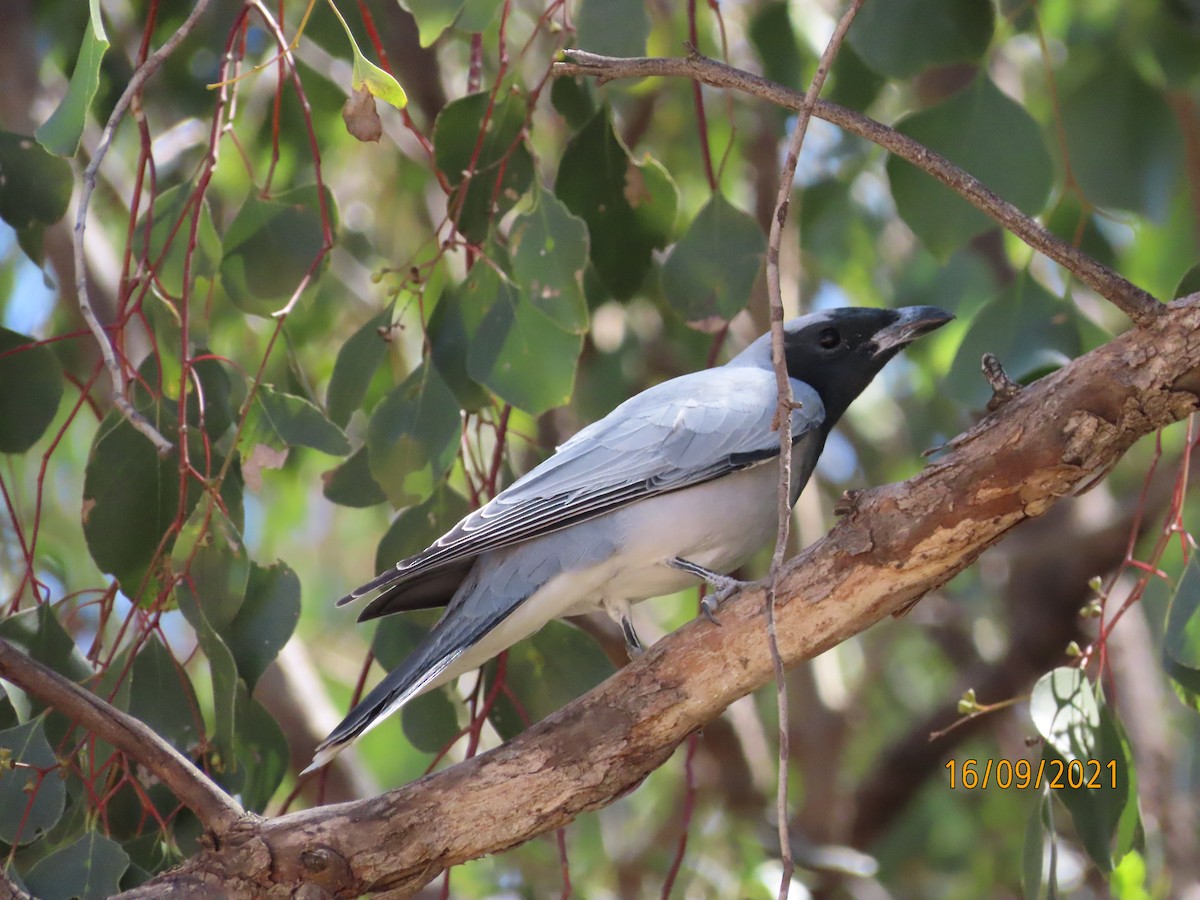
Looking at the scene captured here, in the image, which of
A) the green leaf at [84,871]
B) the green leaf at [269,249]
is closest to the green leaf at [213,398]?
the green leaf at [269,249]

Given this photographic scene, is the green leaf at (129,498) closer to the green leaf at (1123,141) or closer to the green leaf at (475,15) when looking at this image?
the green leaf at (475,15)

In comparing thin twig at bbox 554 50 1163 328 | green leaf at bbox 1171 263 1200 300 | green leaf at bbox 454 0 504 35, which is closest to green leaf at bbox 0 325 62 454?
green leaf at bbox 454 0 504 35

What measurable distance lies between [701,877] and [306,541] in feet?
12.3

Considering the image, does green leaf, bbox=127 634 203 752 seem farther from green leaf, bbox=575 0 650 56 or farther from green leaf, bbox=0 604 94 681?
green leaf, bbox=575 0 650 56

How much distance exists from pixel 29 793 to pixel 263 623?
598 millimetres

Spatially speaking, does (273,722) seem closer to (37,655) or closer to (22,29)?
(37,655)

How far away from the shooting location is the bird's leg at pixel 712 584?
8.71ft

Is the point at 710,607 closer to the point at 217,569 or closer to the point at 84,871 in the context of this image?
the point at 217,569

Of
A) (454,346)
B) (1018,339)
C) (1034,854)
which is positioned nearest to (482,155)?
(454,346)

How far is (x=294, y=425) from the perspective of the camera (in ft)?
8.89

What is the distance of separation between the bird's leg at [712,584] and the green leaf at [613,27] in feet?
3.77

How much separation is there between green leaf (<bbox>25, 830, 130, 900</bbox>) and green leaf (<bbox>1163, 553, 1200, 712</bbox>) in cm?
205

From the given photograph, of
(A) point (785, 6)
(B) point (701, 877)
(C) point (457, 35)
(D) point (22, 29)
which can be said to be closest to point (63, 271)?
(D) point (22, 29)

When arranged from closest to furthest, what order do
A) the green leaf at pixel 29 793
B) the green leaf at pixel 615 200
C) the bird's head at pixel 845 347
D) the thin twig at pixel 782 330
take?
the thin twig at pixel 782 330 → the green leaf at pixel 29 793 → the green leaf at pixel 615 200 → the bird's head at pixel 845 347
